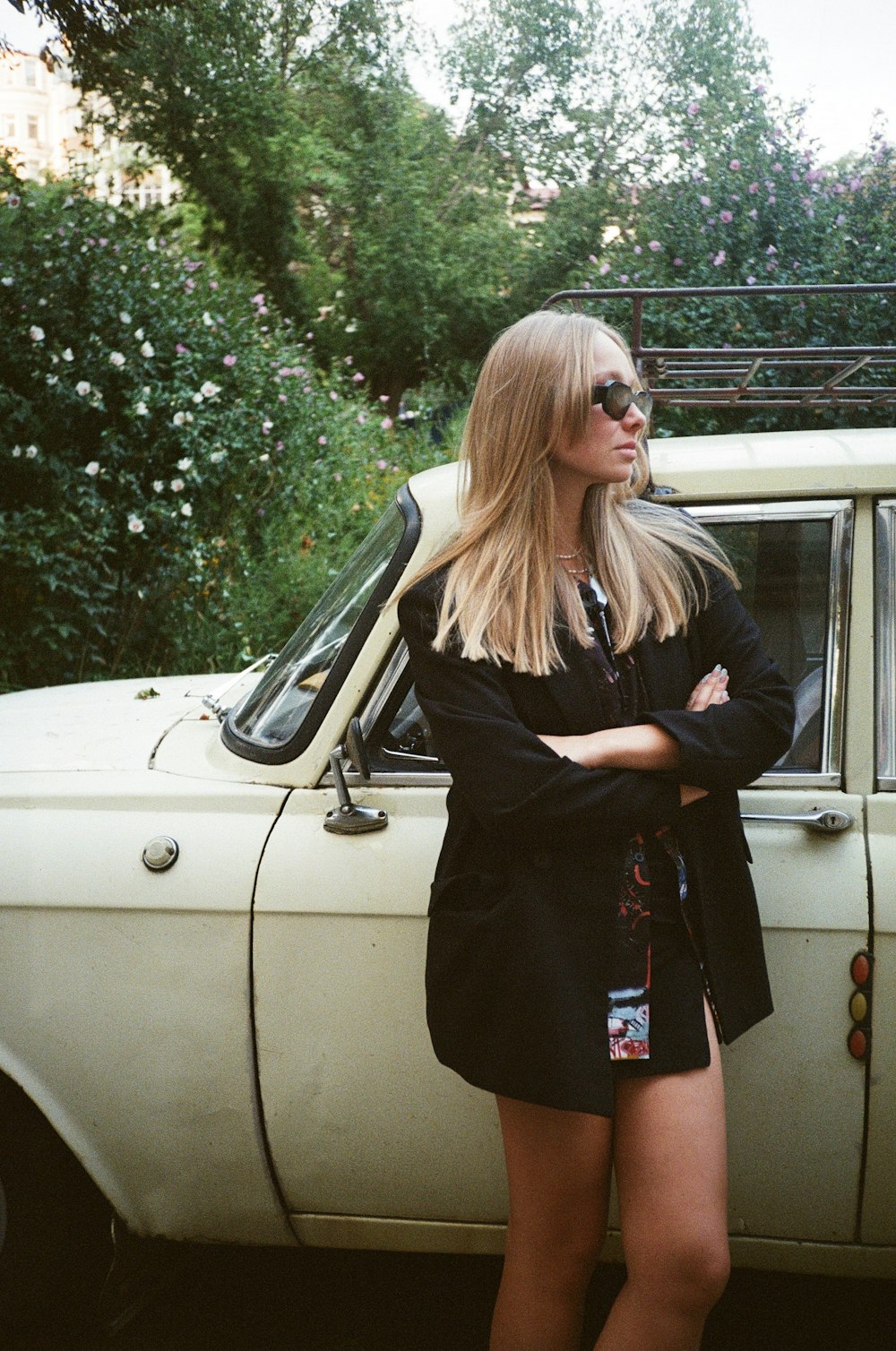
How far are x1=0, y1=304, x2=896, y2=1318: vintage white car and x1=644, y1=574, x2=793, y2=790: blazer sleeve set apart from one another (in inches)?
12.8

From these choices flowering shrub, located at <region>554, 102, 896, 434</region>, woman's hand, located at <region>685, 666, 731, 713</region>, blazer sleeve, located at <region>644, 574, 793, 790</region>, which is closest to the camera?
blazer sleeve, located at <region>644, 574, 793, 790</region>

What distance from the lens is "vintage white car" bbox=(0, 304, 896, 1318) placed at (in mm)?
2230

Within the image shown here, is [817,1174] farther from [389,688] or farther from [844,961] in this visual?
[389,688]

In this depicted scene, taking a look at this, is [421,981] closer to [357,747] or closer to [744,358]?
[357,747]

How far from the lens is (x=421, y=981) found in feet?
7.50

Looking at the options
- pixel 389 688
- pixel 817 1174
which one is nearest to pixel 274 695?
pixel 389 688

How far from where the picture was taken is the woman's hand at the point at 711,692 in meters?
2.03

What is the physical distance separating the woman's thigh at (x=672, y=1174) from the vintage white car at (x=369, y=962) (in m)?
0.43

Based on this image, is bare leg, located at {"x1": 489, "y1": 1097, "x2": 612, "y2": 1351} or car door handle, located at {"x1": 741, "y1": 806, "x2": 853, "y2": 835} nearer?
bare leg, located at {"x1": 489, "y1": 1097, "x2": 612, "y2": 1351}

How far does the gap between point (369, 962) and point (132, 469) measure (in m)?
5.39

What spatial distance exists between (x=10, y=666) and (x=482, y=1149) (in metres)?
5.33

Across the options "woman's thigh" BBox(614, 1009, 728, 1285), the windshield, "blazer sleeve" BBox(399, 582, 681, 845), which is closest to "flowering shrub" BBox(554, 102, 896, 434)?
the windshield

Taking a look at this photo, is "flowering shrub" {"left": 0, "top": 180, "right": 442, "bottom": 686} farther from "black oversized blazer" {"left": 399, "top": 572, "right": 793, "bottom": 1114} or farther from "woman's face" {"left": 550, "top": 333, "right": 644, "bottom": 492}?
"black oversized blazer" {"left": 399, "top": 572, "right": 793, "bottom": 1114}

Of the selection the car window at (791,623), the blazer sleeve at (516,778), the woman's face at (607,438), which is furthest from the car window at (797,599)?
the blazer sleeve at (516,778)
